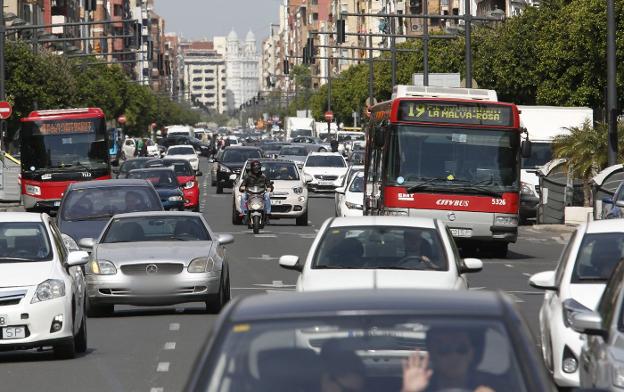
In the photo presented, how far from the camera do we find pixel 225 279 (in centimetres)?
2134

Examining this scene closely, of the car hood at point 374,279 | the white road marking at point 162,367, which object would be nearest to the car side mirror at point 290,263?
the car hood at point 374,279

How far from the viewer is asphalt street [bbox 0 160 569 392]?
590 inches

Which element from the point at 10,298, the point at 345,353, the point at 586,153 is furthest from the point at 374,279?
the point at 586,153

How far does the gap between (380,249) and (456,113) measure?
15.6 m

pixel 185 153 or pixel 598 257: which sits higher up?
pixel 598 257

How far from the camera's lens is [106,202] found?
28078 mm

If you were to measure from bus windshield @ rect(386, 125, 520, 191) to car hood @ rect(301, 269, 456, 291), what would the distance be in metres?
15.7

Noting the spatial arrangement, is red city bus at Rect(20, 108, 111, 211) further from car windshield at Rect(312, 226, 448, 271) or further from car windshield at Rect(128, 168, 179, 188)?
car windshield at Rect(312, 226, 448, 271)

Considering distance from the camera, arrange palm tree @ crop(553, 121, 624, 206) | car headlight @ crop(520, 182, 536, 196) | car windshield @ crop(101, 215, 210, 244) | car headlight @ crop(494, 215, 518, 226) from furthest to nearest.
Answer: car headlight @ crop(520, 182, 536, 196)
palm tree @ crop(553, 121, 624, 206)
car headlight @ crop(494, 215, 518, 226)
car windshield @ crop(101, 215, 210, 244)

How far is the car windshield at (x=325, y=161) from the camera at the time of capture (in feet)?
208

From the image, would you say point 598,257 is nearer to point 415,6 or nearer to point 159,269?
point 159,269

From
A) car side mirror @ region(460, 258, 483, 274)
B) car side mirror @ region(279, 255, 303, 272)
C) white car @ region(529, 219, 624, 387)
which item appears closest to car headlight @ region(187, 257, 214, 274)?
car side mirror @ region(279, 255, 303, 272)

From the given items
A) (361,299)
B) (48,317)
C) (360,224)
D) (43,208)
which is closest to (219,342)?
→ (361,299)

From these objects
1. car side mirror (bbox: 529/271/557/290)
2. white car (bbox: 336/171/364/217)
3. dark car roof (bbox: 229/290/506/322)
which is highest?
dark car roof (bbox: 229/290/506/322)
